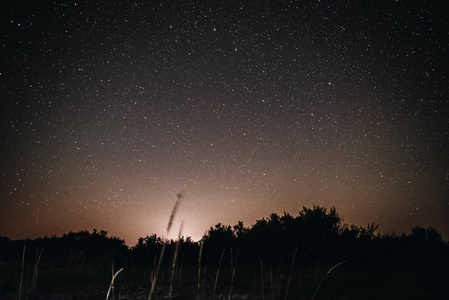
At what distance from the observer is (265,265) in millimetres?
8805

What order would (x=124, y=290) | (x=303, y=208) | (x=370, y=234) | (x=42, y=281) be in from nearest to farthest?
(x=124, y=290) → (x=42, y=281) → (x=370, y=234) → (x=303, y=208)

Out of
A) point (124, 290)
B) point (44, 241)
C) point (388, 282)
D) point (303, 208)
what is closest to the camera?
point (388, 282)

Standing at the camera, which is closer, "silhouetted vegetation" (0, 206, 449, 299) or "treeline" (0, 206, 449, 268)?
"silhouetted vegetation" (0, 206, 449, 299)

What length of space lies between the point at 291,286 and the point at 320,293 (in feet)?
2.60

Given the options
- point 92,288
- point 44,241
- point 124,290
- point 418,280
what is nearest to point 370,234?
point 418,280

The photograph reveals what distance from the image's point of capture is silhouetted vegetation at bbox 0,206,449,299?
4777 mm

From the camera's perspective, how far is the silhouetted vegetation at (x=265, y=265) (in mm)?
4777

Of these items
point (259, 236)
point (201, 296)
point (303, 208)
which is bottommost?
point (201, 296)

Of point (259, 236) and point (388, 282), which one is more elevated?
point (259, 236)

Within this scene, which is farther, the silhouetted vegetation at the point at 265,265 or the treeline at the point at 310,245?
the treeline at the point at 310,245

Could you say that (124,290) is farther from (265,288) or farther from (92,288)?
(265,288)

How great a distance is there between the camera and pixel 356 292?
432cm

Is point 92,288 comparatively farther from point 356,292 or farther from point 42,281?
point 356,292

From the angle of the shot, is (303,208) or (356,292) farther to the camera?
(303,208)
